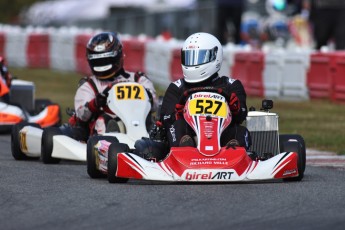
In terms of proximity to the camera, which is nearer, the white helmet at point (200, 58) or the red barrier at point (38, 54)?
the white helmet at point (200, 58)

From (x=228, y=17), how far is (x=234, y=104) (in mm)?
20377

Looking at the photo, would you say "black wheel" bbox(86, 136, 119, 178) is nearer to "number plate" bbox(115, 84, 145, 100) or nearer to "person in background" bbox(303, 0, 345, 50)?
"number plate" bbox(115, 84, 145, 100)

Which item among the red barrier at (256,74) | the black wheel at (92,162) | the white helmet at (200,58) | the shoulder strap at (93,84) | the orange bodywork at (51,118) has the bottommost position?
the red barrier at (256,74)

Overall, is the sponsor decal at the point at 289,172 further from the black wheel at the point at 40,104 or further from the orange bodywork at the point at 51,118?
the black wheel at the point at 40,104

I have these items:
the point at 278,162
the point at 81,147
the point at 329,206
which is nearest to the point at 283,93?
the point at 81,147

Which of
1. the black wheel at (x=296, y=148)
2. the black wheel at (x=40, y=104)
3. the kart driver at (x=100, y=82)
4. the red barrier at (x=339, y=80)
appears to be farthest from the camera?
the red barrier at (x=339, y=80)

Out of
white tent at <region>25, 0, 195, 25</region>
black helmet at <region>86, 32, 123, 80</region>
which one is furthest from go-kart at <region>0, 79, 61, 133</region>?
white tent at <region>25, 0, 195, 25</region>

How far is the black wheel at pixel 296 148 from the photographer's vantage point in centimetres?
1049

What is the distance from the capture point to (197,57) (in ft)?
36.3

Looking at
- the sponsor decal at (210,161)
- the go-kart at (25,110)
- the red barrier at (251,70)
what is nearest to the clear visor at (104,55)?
the go-kart at (25,110)

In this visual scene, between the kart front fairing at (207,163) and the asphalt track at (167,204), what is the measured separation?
0.29ft

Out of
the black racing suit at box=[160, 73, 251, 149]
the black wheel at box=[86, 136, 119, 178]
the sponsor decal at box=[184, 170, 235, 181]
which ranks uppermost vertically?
the black racing suit at box=[160, 73, 251, 149]

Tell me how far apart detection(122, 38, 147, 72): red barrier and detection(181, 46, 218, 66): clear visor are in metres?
17.8

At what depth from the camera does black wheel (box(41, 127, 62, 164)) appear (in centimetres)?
1273
